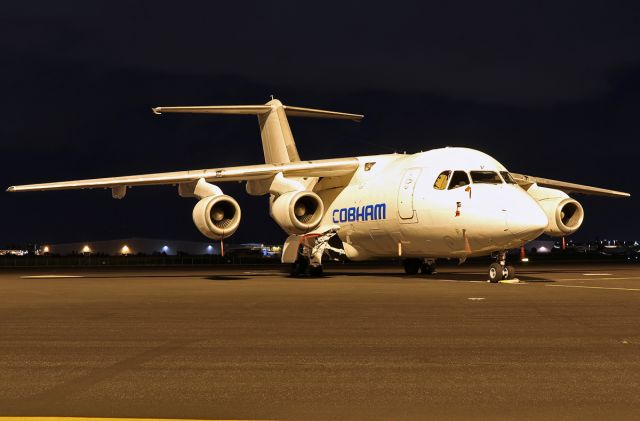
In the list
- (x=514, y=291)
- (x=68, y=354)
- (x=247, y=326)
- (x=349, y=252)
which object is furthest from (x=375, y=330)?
(x=349, y=252)

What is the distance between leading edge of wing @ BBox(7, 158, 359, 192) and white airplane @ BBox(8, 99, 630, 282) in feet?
0.11

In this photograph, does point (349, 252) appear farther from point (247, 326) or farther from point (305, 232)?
point (247, 326)

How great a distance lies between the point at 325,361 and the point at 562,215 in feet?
60.0

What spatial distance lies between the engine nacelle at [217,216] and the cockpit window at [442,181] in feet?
22.3

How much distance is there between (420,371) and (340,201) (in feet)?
67.5

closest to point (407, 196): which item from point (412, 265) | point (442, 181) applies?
point (442, 181)

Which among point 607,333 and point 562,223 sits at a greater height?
point 562,223

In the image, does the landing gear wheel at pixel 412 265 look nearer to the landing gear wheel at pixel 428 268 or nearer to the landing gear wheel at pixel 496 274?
the landing gear wheel at pixel 428 268

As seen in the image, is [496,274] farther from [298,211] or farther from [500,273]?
[298,211]

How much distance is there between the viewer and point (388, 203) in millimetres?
24000

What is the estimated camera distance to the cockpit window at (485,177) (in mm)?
21477

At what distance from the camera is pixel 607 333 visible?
9320mm

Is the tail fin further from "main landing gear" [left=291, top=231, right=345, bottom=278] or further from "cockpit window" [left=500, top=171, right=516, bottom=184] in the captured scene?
"cockpit window" [left=500, top=171, right=516, bottom=184]

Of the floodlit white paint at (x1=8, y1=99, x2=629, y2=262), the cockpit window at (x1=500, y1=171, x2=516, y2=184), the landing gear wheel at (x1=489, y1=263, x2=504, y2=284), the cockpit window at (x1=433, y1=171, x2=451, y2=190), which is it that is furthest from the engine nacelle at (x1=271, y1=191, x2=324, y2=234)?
the landing gear wheel at (x1=489, y1=263, x2=504, y2=284)
